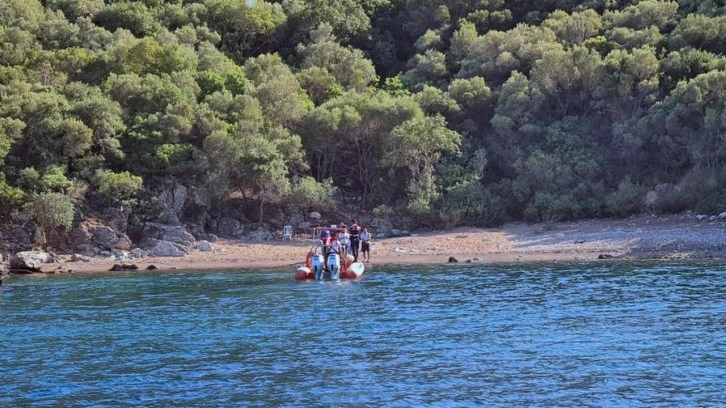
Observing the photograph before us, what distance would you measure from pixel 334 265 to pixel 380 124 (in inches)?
698

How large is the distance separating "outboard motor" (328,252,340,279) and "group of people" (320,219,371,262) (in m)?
0.30

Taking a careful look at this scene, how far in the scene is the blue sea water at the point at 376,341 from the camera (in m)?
15.9

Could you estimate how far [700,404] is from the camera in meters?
14.9

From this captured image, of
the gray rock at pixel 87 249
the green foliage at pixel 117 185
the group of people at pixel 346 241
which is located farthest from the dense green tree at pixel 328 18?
the group of people at pixel 346 241

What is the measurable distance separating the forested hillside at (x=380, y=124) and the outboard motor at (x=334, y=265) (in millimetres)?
12586

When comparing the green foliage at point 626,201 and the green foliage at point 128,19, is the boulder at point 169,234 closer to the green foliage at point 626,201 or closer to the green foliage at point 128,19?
the green foliage at point 626,201

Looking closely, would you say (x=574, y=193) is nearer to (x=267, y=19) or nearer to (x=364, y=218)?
(x=364, y=218)

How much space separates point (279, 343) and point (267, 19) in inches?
2003

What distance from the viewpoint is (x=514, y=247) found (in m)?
41.0

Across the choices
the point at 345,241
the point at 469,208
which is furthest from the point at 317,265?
the point at 469,208

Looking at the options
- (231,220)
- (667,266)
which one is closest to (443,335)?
(667,266)

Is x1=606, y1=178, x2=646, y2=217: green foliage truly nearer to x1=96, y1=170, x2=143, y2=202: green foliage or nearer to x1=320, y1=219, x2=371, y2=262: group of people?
x1=320, y1=219, x2=371, y2=262: group of people

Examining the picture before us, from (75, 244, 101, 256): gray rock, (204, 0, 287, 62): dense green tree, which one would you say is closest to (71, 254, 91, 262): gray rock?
(75, 244, 101, 256): gray rock

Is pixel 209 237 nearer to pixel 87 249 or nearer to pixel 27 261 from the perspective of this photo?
pixel 87 249
